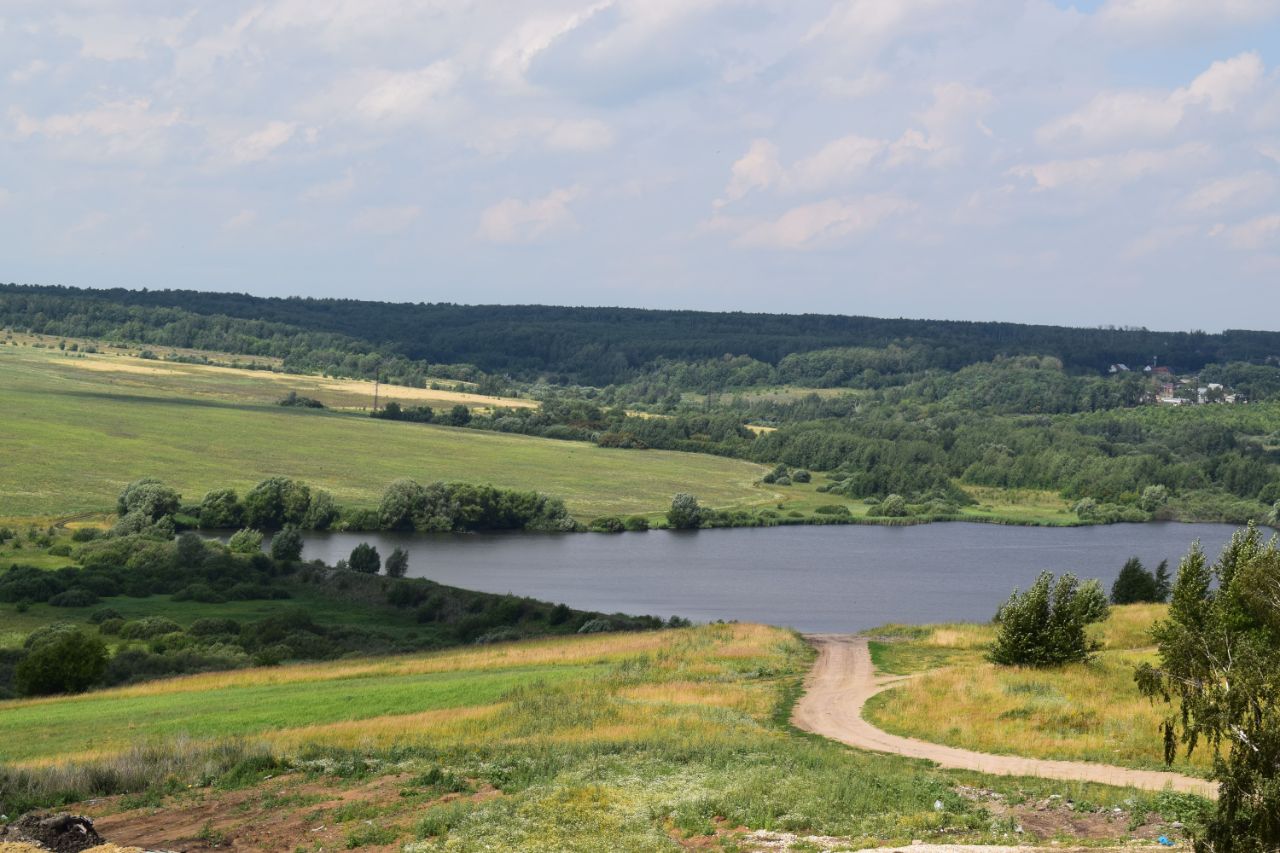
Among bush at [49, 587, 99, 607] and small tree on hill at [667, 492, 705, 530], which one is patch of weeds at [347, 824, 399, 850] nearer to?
bush at [49, 587, 99, 607]

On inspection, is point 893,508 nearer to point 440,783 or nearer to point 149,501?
point 149,501

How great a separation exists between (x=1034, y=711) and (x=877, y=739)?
334 cm

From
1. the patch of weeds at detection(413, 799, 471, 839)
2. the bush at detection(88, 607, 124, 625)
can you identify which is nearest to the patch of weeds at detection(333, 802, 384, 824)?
the patch of weeds at detection(413, 799, 471, 839)

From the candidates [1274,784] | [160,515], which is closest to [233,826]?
[1274,784]

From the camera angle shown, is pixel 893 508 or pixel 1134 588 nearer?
pixel 1134 588

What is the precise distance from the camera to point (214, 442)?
11556 centimetres

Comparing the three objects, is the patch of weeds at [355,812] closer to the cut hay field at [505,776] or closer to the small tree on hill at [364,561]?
the cut hay field at [505,776]

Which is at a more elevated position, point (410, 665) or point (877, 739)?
point (877, 739)

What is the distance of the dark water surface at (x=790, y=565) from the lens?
2584 inches

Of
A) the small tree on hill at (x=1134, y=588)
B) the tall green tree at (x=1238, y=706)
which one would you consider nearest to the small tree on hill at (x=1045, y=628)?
the tall green tree at (x=1238, y=706)

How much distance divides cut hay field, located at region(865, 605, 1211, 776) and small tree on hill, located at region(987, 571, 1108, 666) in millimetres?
407

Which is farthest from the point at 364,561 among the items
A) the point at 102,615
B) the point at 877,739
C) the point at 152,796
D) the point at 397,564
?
the point at 152,796

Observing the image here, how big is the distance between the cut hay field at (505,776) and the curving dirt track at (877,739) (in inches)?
Answer: 30.9

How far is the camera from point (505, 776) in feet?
61.7
